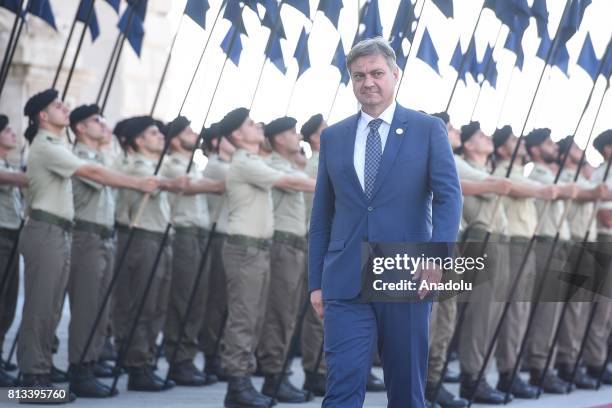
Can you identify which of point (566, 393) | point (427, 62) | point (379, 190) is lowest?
point (566, 393)

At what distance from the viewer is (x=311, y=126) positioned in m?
10.7

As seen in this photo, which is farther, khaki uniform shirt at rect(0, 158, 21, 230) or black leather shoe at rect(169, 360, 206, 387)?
black leather shoe at rect(169, 360, 206, 387)

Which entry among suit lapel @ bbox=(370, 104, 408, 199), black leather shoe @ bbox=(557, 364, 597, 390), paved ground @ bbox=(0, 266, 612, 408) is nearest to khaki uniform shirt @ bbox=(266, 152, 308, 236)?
paved ground @ bbox=(0, 266, 612, 408)

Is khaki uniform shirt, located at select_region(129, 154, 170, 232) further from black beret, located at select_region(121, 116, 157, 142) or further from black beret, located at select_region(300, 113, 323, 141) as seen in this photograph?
black beret, located at select_region(300, 113, 323, 141)

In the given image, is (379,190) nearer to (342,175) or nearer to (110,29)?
(342,175)

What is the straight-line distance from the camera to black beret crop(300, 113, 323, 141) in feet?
34.9

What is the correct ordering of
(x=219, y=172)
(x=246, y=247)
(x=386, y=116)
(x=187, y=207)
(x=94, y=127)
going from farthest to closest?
(x=187, y=207)
(x=219, y=172)
(x=94, y=127)
(x=246, y=247)
(x=386, y=116)

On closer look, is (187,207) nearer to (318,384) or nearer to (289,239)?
(289,239)

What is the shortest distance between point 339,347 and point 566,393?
5.51 meters

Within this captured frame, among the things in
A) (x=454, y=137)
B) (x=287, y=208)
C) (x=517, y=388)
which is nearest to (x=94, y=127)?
(x=287, y=208)

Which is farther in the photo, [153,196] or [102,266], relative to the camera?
[153,196]

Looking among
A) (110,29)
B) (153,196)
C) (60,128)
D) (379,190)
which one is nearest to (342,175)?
(379,190)

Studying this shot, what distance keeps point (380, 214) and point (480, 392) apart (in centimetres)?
421

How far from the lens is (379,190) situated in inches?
211
